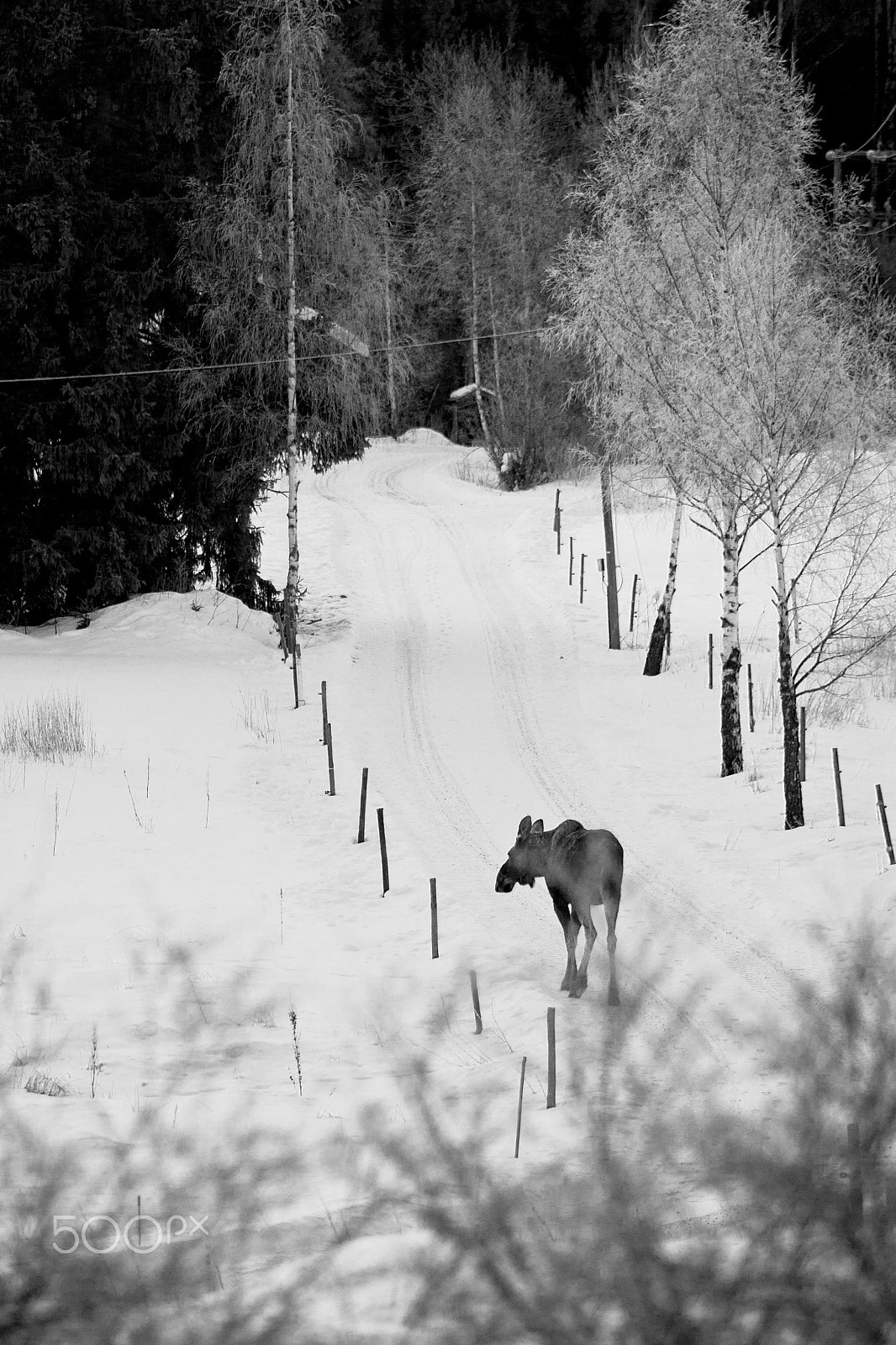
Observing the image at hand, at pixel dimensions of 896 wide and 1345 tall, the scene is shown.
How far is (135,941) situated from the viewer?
40.3 ft

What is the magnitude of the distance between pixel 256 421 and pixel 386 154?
40.3m

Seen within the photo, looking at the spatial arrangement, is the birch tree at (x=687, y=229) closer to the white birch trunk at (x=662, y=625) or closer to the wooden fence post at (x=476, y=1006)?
the white birch trunk at (x=662, y=625)

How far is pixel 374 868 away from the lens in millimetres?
14430

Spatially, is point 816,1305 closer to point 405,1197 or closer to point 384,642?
point 405,1197

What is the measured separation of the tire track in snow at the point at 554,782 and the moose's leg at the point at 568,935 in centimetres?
148

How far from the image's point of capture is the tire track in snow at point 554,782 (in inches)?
429

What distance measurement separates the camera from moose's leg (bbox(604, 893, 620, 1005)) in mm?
10148

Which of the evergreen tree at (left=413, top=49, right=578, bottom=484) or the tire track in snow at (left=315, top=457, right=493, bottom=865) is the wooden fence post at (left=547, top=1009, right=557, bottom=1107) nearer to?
the tire track in snow at (left=315, top=457, right=493, bottom=865)

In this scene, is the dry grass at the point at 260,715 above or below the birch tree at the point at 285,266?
below

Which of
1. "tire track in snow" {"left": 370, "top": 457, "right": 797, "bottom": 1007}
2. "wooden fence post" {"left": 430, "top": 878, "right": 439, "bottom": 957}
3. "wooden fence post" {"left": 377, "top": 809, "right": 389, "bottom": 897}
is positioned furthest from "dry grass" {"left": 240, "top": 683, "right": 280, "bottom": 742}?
"wooden fence post" {"left": 430, "top": 878, "right": 439, "bottom": 957}

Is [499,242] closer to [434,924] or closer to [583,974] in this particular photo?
[434,924]

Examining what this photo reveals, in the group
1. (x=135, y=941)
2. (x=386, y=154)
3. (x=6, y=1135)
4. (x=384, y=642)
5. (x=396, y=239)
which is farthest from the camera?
(x=386, y=154)

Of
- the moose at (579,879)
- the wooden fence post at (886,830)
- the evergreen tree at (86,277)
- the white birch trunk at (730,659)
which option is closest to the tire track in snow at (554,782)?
the moose at (579,879)

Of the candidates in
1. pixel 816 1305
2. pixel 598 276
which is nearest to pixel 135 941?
pixel 816 1305
